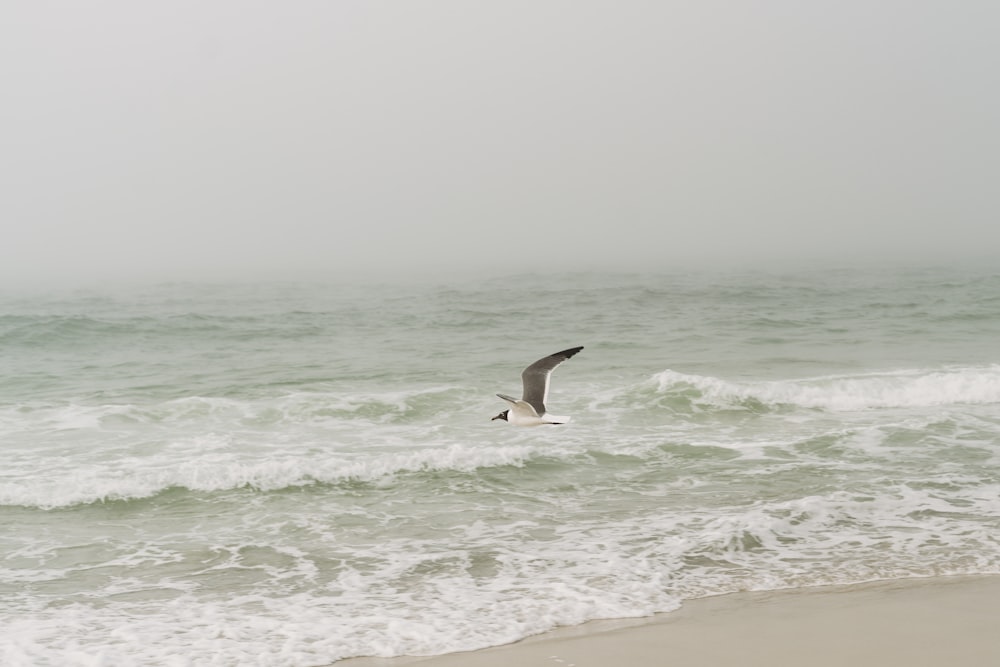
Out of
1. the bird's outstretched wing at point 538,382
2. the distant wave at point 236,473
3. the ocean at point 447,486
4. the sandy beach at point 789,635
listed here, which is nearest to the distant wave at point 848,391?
the ocean at point 447,486

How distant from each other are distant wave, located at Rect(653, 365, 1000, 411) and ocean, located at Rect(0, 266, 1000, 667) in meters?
0.06

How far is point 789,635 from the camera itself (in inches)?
225

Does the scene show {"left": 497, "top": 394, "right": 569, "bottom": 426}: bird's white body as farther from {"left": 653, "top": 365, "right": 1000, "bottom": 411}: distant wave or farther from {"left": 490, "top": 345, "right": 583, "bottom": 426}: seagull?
{"left": 653, "top": 365, "right": 1000, "bottom": 411}: distant wave

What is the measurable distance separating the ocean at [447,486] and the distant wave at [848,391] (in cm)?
6

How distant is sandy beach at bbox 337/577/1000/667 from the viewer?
5.42 meters

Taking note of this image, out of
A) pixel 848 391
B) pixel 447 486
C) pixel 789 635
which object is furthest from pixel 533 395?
pixel 848 391

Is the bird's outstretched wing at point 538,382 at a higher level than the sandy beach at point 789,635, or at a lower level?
higher

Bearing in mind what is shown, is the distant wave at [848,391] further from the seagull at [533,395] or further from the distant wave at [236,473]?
the seagull at [533,395]

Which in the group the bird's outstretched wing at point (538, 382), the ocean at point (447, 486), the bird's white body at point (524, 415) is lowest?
the ocean at point (447, 486)

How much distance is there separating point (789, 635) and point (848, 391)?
10143 millimetres

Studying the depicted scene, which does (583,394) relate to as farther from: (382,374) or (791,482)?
(791,482)

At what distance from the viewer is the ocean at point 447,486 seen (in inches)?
254

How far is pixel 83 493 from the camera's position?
31.7 ft

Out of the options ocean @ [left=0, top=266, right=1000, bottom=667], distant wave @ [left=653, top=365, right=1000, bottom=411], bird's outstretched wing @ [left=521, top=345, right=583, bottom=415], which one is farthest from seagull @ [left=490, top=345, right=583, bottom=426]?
distant wave @ [left=653, top=365, right=1000, bottom=411]
